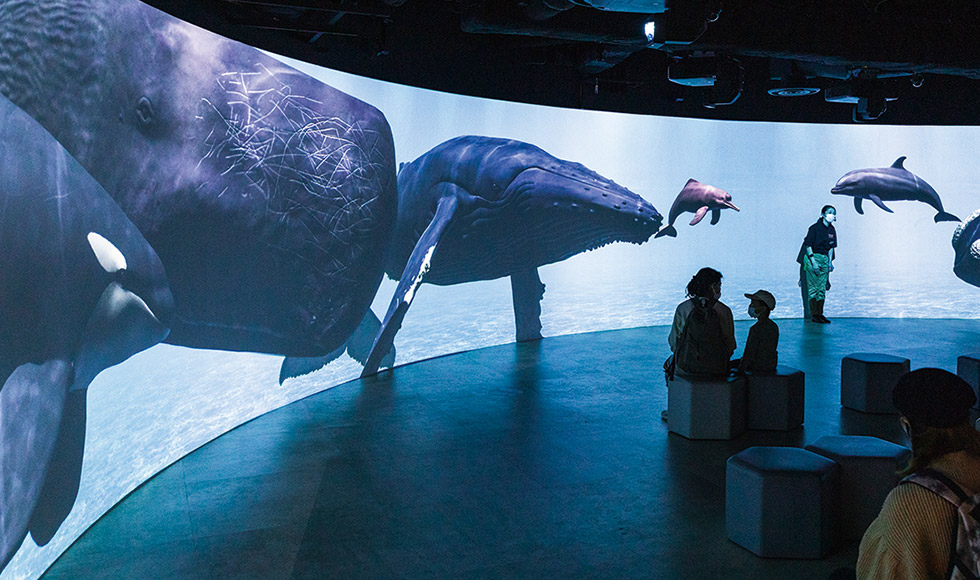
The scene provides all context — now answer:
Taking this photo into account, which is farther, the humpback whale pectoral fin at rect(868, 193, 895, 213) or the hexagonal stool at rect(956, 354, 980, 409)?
the humpback whale pectoral fin at rect(868, 193, 895, 213)

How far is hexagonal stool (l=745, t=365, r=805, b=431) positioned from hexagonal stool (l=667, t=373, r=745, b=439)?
0.63 feet

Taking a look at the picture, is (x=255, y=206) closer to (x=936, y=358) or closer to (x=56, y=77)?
(x=56, y=77)

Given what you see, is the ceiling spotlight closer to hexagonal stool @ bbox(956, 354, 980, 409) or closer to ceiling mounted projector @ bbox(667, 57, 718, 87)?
ceiling mounted projector @ bbox(667, 57, 718, 87)

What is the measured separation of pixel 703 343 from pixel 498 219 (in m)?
4.39

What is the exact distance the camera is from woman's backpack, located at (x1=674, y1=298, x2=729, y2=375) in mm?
5324

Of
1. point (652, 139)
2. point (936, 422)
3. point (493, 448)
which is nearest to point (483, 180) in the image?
point (652, 139)

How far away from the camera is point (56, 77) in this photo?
3443 mm

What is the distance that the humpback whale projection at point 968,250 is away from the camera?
12.8 m

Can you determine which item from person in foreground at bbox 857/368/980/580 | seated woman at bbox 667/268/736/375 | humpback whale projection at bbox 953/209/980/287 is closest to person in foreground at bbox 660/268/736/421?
seated woman at bbox 667/268/736/375

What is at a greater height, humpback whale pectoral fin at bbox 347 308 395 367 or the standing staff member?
the standing staff member

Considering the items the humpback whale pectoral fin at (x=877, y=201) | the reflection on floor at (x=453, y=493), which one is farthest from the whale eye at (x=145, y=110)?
the humpback whale pectoral fin at (x=877, y=201)

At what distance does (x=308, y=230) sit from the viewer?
6344 millimetres

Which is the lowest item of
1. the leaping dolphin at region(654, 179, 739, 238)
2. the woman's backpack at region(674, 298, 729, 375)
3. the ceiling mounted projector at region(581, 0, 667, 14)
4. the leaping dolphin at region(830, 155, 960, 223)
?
the woman's backpack at region(674, 298, 729, 375)

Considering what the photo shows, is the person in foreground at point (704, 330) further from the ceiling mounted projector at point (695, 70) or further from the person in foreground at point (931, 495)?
the ceiling mounted projector at point (695, 70)
